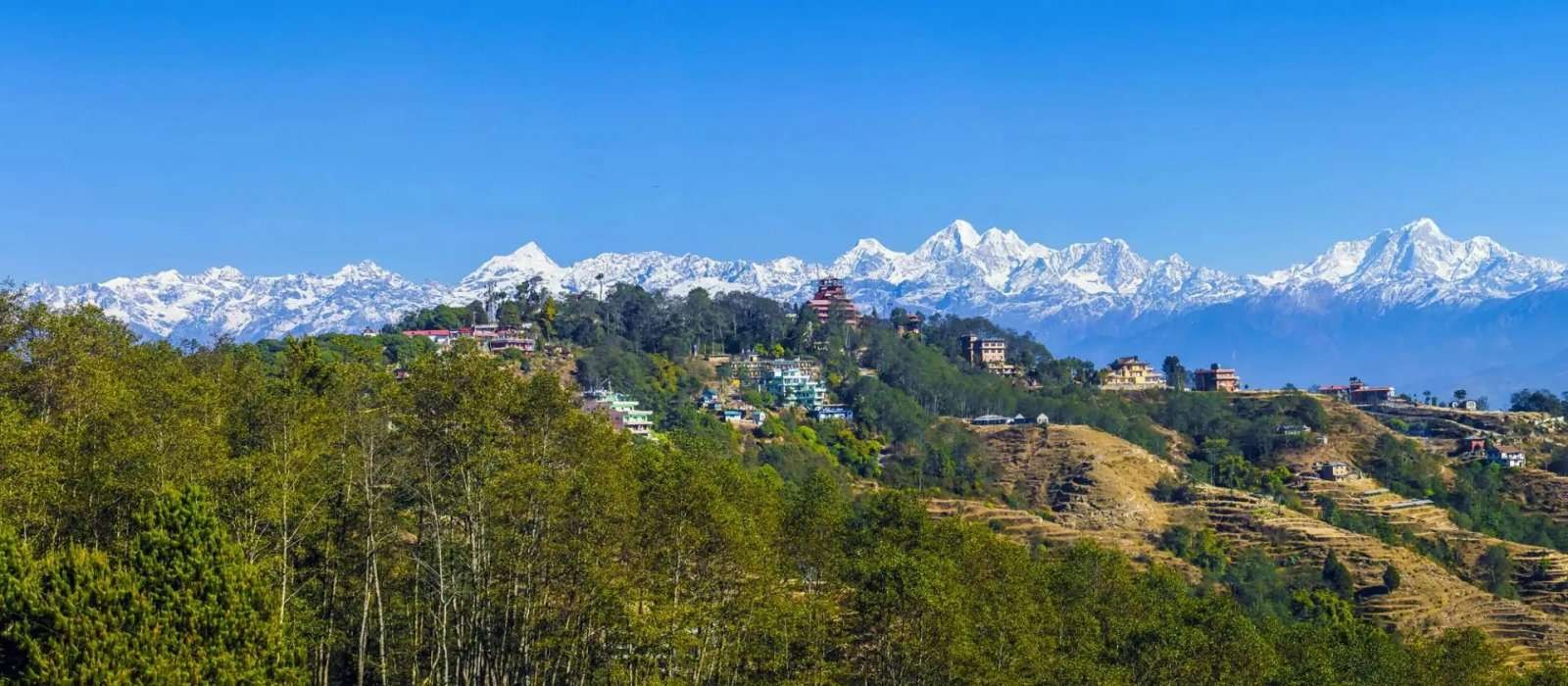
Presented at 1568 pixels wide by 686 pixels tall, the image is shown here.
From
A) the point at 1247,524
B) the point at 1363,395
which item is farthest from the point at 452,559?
the point at 1363,395

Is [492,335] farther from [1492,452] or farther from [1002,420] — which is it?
[1492,452]

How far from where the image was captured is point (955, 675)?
101 feet

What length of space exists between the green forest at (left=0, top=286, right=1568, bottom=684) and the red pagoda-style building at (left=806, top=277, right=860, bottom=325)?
10891cm

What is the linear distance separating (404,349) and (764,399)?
30997 mm

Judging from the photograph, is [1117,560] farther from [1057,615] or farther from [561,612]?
[561,612]

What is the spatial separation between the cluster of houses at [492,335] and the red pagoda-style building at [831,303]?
133 feet

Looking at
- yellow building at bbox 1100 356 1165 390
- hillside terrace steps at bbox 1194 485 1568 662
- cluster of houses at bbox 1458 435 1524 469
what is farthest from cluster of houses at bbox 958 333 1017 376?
hillside terrace steps at bbox 1194 485 1568 662

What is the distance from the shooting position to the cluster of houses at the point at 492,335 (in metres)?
109

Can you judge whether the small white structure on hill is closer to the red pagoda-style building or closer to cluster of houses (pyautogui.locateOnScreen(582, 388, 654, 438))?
the red pagoda-style building

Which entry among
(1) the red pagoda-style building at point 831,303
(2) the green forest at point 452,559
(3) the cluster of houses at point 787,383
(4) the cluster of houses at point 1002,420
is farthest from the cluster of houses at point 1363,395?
(2) the green forest at point 452,559

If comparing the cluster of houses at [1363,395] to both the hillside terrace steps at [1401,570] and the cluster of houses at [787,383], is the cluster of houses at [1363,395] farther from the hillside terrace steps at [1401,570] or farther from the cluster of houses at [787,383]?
the cluster of houses at [787,383]

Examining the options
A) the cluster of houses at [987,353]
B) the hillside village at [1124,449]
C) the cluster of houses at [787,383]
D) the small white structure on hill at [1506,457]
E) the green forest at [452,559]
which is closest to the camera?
the green forest at [452,559]

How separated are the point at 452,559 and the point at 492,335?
87.7m

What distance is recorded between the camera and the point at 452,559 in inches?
1158
